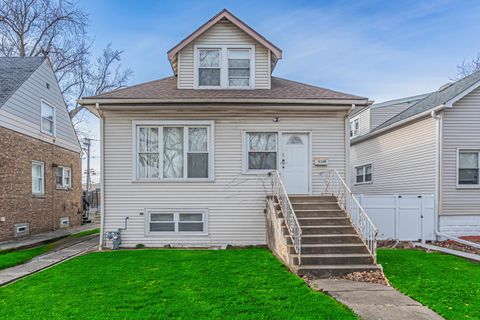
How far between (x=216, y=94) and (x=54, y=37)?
19.1 m

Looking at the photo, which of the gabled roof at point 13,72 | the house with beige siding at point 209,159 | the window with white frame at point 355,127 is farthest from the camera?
the window with white frame at point 355,127

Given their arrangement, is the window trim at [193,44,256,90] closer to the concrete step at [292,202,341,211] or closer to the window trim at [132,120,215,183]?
the window trim at [132,120,215,183]

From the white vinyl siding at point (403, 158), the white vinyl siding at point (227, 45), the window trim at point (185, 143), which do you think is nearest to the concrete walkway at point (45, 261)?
the window trim at point (185, 143)

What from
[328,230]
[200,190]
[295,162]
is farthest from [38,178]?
[328,230]

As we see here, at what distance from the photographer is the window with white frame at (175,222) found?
898cm

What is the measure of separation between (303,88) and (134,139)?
540 cm

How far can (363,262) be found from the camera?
6145mm

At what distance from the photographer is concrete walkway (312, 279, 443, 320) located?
4012mm

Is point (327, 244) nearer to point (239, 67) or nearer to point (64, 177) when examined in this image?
point (239, 67)

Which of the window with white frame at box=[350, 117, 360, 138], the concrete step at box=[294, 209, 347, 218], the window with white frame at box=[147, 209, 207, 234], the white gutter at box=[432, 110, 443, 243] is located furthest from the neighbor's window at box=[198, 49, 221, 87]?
the window with white frame at box=[350, 117, 360, 138]

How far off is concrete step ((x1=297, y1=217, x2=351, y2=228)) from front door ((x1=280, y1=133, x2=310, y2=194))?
1.84 metres

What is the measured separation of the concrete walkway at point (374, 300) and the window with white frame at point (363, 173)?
1015 cm

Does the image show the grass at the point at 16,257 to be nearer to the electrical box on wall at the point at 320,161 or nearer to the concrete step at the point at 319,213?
the concrete step at the point at 319,213

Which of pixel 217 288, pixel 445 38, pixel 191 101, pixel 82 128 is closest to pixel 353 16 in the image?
pixel 445 38
